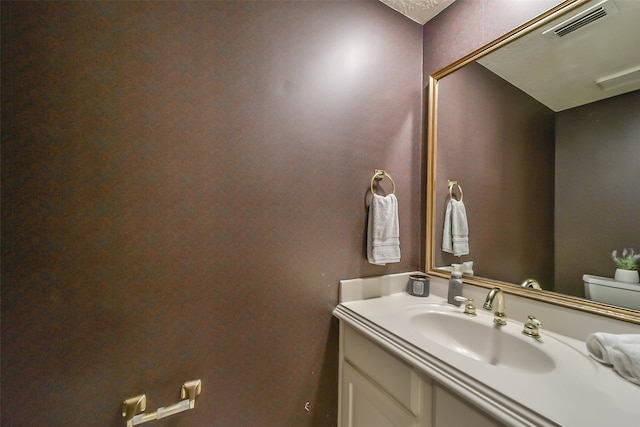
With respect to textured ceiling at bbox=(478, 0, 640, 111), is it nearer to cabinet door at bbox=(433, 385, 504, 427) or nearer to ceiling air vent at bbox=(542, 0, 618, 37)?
ceiling air vent at bbox=(542, 0, 618, 37)

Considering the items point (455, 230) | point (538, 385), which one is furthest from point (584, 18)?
point (538, 385)

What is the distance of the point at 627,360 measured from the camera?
0.57m

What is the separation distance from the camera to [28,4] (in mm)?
632

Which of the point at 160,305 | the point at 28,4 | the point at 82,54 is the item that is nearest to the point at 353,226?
the point at 160,305

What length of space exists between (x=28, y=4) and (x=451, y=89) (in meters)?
1.53

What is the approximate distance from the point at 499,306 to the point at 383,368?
19.0 inches

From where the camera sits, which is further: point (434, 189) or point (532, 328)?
point (434, 189)

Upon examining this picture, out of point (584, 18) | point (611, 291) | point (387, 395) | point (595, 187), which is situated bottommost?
point (387, 395)

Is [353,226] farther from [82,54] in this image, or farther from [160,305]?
[82,54]

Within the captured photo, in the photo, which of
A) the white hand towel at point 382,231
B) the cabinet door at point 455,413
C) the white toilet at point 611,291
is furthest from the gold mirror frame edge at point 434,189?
the cabinet door at point 455,413

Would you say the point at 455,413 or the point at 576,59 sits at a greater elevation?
the point at 576,59

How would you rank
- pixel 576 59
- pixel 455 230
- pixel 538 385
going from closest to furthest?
1. pixel 538 385
2. pixel 576 59
3. pixel 455 230

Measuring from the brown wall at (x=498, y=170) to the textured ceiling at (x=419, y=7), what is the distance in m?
0.35

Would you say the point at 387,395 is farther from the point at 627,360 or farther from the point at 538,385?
the point at 627,360
